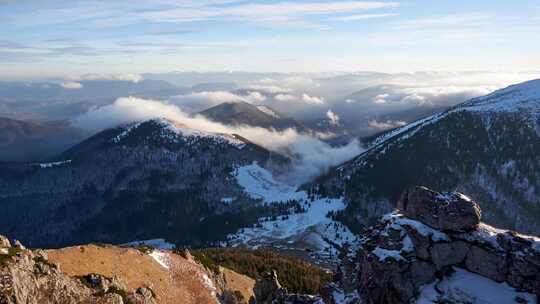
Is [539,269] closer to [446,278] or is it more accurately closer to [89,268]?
[446,278]

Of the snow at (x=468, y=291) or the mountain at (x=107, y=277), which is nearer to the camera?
the snow at (x=468, y=291)

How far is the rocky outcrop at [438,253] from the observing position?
8406 cm

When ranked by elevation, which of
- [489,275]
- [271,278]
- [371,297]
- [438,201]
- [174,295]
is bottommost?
[174,295]

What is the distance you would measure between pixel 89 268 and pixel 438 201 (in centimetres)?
8416

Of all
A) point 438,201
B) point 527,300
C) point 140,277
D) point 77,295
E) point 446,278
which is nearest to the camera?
point 527,300

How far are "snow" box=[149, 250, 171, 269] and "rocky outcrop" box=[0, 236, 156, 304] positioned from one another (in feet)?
124

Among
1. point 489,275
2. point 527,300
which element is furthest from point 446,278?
point 527,300

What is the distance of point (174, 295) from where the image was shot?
146125 millimetres

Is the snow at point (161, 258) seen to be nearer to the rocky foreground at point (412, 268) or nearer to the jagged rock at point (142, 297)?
the jagged rock at point (142, 297)

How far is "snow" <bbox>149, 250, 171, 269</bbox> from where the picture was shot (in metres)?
160

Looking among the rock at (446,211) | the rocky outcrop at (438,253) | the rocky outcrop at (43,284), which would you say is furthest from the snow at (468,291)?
the rocky outcrop at (43,284)

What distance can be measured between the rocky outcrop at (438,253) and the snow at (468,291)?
43.9 inches

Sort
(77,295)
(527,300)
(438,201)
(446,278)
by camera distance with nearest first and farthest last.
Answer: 1. (527,300)
2. (446,278)
3. (438,201)
4. (77,295)

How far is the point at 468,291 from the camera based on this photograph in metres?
81.4
